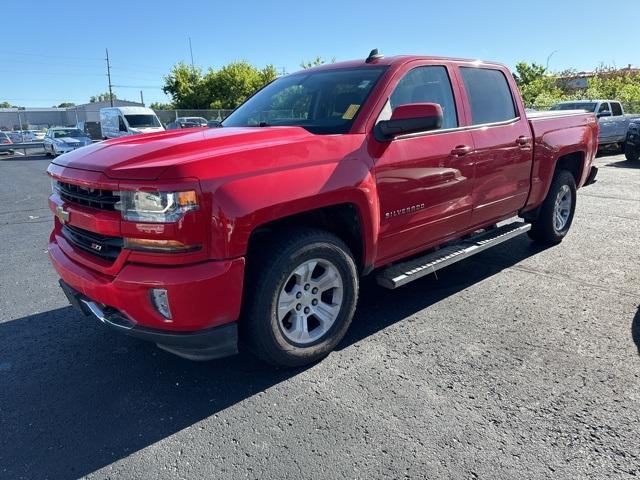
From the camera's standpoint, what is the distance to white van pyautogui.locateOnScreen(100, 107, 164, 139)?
73.6 ft

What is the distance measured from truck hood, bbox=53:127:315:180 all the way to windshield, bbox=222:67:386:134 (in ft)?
1.05

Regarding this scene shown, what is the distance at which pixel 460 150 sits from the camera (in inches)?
155

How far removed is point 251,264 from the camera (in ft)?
9.48

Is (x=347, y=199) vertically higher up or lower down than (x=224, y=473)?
higher up

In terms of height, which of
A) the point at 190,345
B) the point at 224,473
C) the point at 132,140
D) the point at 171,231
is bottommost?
the point at 224,473

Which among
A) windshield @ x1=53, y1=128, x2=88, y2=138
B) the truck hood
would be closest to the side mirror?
the truck hood

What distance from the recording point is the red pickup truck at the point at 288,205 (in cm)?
257

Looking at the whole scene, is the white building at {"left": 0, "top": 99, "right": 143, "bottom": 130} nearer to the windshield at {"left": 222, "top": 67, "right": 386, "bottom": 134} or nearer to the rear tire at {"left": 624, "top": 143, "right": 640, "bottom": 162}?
the rear tire at {"left": 624, "top": 143, "right": 640, "bottom": 162}

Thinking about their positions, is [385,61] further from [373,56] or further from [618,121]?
[618,121]

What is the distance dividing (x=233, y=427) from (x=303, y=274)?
3.23ft

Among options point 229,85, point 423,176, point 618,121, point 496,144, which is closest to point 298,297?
point 423,176

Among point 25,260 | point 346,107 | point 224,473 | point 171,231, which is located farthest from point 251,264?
point 25,260

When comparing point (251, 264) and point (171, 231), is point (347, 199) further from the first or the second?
point (171, 231)

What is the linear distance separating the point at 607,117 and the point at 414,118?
1653cm
